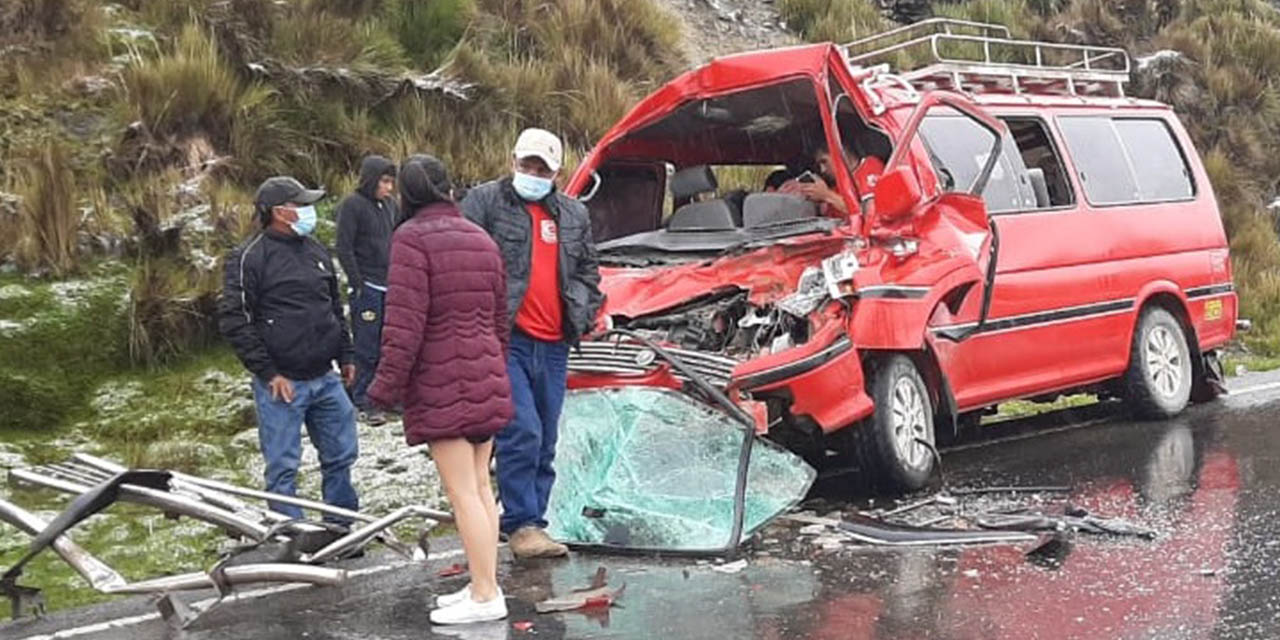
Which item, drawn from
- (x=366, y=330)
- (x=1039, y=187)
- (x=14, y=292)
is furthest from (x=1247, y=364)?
(x=14, y=292)

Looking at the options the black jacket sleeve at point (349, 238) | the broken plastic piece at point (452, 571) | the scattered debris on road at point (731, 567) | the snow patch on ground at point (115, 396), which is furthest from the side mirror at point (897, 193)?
the snow patch on ground at point (115, 396)

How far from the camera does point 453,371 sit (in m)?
6.07

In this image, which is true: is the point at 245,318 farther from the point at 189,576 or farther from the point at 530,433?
the point at 189,576

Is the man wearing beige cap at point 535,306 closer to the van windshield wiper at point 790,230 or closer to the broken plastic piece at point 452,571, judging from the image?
the broken plastic piece at point 452,571

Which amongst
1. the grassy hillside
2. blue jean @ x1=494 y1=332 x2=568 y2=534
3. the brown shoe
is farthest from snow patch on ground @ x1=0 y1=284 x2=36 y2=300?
the brown shoe

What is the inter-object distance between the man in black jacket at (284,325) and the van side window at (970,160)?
11.3ft

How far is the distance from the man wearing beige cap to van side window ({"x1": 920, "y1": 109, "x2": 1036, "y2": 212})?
2.52 m

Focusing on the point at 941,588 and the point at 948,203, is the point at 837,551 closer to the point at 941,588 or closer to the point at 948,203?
the point at 941,588

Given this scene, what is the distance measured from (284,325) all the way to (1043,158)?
499cm

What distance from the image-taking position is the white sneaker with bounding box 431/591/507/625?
590 centimetres

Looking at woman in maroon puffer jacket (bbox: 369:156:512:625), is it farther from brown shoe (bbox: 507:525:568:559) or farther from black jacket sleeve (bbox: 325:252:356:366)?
black jacket sleeve (bbox: 325:252:356:366)

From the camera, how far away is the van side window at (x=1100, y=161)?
10109mm

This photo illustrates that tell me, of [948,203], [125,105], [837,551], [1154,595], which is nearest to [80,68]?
[125,105]

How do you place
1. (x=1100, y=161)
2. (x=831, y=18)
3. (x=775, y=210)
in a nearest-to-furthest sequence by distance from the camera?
1. (x=775, y=210)
2. (x=1100, y=161)
3. (x=831, y=18)
